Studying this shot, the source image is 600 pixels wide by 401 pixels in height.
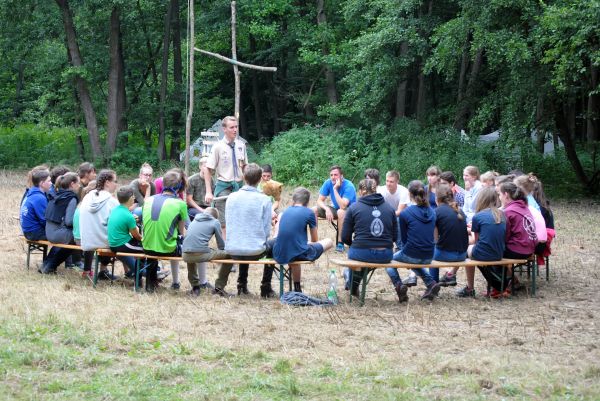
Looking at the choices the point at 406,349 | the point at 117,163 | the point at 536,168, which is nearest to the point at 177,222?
the point at 406,349

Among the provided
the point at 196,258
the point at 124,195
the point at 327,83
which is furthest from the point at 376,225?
the point at 327,83

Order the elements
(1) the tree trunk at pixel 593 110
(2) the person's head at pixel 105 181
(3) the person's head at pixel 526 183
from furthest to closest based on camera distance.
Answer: (1) the tree trunk at pixel 593 110 < (3) the person's head at pixel 526 183 < (2) the person's head at pixel 105 181

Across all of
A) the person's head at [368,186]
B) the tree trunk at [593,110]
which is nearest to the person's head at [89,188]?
the person's head at [368,186]

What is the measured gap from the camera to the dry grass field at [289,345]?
6156 millimetres

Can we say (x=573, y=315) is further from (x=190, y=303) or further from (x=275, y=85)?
(x=275, y=85)

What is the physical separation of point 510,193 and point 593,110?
16912mm

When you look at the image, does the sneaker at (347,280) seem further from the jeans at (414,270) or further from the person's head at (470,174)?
the person's head at (470,174)

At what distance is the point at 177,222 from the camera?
981 centimetres

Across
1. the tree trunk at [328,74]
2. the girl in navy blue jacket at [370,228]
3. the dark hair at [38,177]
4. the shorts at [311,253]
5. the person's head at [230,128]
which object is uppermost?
the tree trunk at [328,74]

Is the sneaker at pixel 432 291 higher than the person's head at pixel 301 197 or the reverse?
the reverse

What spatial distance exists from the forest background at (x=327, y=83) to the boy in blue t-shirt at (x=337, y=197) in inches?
273

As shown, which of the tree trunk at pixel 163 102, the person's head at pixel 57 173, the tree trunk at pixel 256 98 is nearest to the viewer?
the person's head at pixel 57 173

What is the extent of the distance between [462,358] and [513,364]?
1.32 ft

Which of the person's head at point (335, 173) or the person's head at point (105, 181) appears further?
the person's head at point (335, 173)
